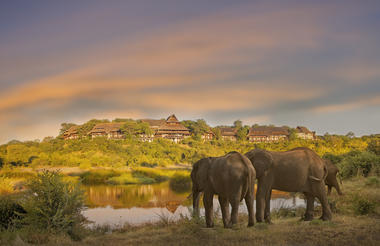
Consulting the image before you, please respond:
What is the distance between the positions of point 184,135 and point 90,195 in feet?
189

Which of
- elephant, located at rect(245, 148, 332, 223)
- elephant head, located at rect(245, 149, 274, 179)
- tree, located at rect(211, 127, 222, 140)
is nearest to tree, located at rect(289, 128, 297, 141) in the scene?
tree, located at rect(211, 127, 222, 140)

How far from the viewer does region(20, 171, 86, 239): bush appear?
9.73 meters

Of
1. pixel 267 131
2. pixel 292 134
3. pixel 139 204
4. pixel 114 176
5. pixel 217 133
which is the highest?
pixel 267 131

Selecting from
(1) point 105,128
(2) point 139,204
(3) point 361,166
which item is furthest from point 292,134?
(2) point 139,204

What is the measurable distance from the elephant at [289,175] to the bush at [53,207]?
5206 mm

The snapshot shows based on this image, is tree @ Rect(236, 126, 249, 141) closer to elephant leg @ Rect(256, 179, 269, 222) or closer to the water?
the water

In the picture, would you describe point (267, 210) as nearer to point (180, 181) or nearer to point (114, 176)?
point (180, 181)

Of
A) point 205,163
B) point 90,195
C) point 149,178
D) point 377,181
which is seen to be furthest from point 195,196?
point 149,178

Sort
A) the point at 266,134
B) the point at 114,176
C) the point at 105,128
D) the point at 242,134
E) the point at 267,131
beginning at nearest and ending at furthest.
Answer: the point at 114,176 < the point at 105,128 < the point at 266,134 < the point at 267,131 < the point at 242,134

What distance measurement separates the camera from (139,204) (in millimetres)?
22500

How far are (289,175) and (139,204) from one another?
14.1 m

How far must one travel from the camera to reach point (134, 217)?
17266 millimetres

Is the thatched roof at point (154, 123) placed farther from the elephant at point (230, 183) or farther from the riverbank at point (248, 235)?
the elephant at point (230, 183)

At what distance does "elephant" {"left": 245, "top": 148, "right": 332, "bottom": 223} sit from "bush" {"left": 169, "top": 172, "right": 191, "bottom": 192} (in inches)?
855
